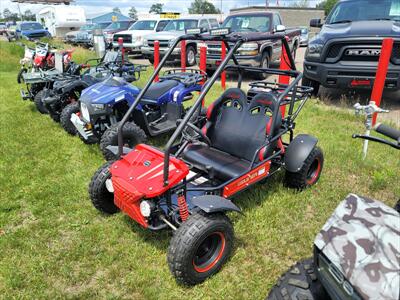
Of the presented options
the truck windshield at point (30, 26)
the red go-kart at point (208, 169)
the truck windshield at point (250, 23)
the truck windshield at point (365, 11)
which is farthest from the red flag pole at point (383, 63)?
the truck windshield at point (30, 26)

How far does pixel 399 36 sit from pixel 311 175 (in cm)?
341

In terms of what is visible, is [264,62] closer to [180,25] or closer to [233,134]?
[180,25]

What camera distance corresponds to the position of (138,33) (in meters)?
14.6

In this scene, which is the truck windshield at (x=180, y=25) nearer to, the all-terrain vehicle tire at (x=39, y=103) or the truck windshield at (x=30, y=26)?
the all-terrain vehicle tire at (x=39, y=103)

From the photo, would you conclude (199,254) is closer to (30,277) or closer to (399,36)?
(30,277)

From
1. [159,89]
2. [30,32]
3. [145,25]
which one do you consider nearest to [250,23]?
[159,89]

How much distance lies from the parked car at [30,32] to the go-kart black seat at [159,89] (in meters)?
19.9

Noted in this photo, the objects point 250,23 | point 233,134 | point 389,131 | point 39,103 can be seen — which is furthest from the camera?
point 250,23

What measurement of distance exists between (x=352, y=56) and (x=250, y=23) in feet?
13.8

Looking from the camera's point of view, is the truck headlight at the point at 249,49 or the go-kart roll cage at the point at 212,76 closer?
the go-kart roll cage at the point at 212,76

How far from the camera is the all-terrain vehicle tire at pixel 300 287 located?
1.57 m

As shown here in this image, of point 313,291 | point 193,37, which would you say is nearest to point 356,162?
point 193,37

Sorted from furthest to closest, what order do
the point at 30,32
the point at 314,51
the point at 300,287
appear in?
the point at 30,32 → the point at 314,51 → the point at 300,287

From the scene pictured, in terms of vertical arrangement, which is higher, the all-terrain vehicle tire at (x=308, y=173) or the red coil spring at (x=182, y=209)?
the red coil spring at (x=182, y=209)
